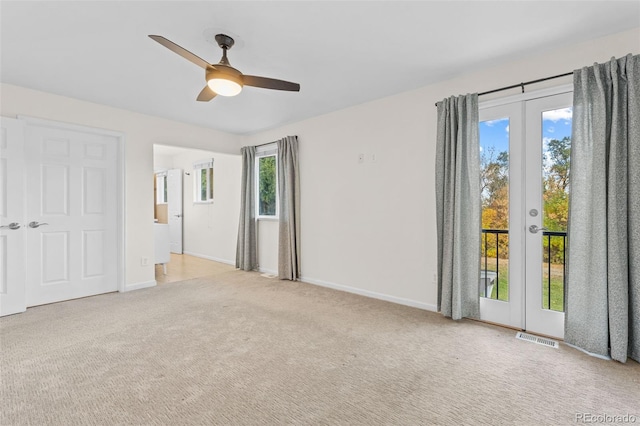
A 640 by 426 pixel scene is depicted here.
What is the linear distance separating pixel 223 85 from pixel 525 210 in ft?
9.19

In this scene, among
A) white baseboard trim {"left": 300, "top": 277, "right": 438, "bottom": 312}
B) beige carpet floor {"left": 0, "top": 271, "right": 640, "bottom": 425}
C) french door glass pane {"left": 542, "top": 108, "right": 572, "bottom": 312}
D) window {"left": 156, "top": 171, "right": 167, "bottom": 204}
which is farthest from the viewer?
window {"left": 156, "top": 171, "right": 167, "bottom": 204}

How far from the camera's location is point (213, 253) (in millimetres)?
6438

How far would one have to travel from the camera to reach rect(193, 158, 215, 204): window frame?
6527 millimetres

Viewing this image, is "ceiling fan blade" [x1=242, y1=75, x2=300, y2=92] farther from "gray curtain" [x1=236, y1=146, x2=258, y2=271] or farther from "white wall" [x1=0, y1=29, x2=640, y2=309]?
"gray curtain" [x1=236, y1=146, x2=258, y2=271]

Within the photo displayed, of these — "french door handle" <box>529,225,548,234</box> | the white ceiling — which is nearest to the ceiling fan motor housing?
the white ceiling

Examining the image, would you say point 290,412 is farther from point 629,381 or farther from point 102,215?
point 102,215

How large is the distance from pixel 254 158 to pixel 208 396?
4114 millimetres

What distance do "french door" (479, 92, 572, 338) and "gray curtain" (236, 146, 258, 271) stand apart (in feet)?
12.0

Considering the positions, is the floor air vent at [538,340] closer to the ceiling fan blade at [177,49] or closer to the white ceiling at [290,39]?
the white ceiling at [290,39]

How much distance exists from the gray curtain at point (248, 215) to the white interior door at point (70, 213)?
6.25 feet

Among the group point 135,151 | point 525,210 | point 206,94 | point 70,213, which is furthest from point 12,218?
point 525,210

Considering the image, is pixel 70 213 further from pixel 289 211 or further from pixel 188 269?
pixel 289 211

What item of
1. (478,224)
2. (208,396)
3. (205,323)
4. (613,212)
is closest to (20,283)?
(205,323)

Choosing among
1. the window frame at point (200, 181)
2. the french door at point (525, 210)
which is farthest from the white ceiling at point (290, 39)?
the window frame at point (200, 181)
